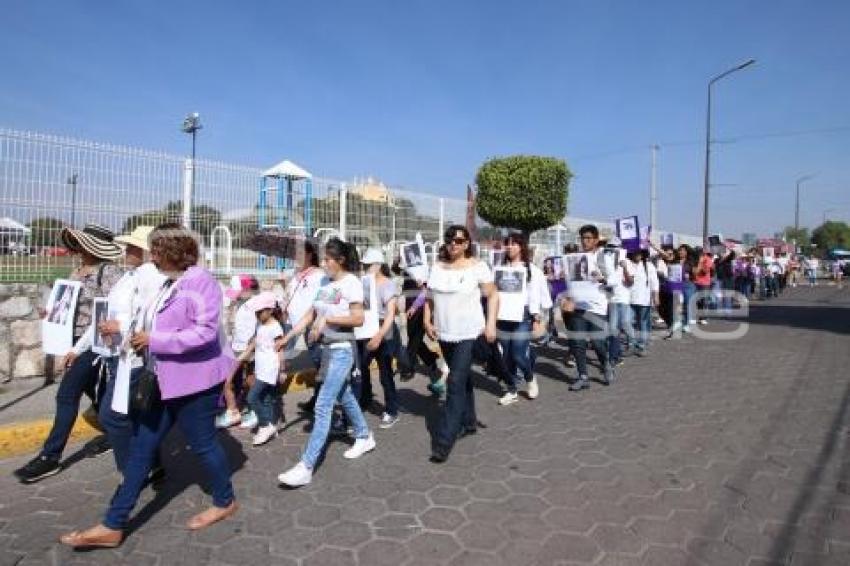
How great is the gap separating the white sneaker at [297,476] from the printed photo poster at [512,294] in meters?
2.90

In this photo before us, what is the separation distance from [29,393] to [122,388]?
3.58 metres

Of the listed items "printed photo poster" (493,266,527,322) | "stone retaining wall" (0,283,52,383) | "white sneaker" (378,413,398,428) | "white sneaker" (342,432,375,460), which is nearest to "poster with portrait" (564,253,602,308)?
"printed photo poster" (493,266,527,322)

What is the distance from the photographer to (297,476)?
163 inches

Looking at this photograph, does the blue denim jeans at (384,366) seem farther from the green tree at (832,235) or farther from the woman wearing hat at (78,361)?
the green tree at (832,235)

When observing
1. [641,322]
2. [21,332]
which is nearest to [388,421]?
[21,332]

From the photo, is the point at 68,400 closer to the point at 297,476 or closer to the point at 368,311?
the point at 297,476

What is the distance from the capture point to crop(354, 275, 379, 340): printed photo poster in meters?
5.39

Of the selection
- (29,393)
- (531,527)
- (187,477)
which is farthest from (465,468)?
(29,393)

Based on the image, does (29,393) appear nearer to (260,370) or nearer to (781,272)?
(260,370)

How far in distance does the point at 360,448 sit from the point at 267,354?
125 cm

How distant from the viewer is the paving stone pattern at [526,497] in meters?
3.25

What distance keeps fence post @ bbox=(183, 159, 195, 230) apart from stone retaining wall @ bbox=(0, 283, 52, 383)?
190 centimetres

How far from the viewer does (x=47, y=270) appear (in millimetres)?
6711

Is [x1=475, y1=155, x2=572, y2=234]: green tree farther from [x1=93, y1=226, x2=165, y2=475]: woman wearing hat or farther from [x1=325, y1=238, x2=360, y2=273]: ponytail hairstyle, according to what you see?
[x1=93, y1=226, x2=165, y2=475]: woman wearing hat
